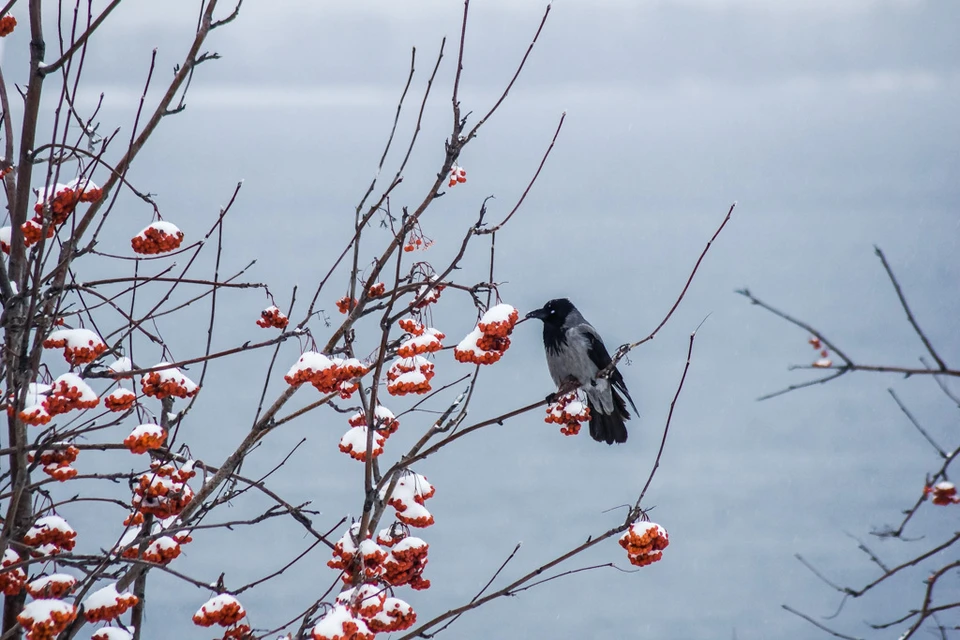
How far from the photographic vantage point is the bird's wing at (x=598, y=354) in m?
4.09

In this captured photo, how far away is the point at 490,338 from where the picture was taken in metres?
2.28

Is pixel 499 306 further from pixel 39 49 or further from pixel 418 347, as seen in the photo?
pixel 39 49

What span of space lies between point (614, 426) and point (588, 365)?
0.32 m

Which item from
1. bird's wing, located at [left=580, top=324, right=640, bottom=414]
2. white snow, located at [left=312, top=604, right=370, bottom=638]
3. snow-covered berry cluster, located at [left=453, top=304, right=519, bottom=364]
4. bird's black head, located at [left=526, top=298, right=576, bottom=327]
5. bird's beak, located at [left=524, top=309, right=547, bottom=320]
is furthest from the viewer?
bird's black head, located at [left=526, top=298, right=576, bottom=327]

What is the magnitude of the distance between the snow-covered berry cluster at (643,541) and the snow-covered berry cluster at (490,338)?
0.57 meters

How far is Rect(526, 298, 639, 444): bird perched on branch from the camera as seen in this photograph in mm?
4258

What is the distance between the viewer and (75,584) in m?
2.17

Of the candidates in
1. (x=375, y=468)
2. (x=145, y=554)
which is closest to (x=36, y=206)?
(x=145, y=554)

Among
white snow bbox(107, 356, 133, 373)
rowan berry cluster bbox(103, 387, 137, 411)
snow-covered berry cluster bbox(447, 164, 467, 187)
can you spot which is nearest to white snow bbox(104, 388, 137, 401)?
rowan berry cluster bbox(103, 387, 137, 411)

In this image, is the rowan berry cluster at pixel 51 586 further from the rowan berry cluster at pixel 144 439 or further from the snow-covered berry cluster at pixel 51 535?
the rowan berry cluster at pixel 144 439

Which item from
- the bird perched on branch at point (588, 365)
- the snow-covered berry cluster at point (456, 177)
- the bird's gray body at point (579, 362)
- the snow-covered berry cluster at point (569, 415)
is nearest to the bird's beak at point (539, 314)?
the bird perched on branch at point (588, 365)

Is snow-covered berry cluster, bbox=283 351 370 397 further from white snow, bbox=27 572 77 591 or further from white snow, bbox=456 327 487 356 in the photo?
white snow, bbox=27 572 77 591

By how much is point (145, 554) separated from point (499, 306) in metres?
1.07

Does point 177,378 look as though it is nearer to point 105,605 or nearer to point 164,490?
point 164,490
